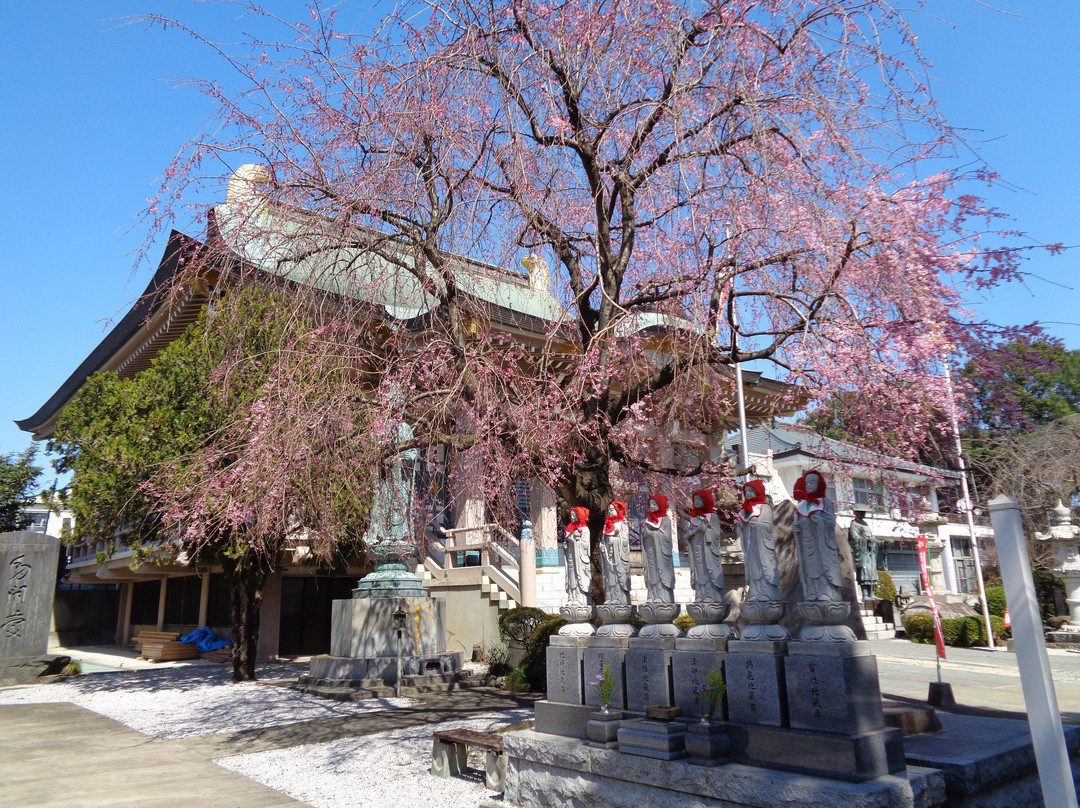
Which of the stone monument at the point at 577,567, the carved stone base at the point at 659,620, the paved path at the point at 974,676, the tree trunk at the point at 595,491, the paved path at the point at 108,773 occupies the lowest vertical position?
the paved path at the point at 974,676

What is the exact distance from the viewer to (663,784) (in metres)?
4.71

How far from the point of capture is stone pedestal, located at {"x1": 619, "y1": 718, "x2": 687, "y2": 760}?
15.6ft

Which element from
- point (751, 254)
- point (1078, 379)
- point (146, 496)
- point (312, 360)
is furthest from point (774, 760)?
point (1078, 379)

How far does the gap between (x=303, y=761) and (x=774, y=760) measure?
5.20 meters

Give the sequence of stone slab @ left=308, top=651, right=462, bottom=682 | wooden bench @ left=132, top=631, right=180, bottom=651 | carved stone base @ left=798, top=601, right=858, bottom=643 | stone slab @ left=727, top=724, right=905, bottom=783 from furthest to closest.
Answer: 1. wooden bench @ left=132, top=631, right=180, bottom=651
2. stone slab @ left=308, top=651, right=462, bottom=682
3. carved stone base @ left=798, top=601, right=858, bottom=643
4. stone slab @ left=727, top=724, right=905, bottom=783

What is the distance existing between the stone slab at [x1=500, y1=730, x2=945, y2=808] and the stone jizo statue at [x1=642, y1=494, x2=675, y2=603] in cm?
127

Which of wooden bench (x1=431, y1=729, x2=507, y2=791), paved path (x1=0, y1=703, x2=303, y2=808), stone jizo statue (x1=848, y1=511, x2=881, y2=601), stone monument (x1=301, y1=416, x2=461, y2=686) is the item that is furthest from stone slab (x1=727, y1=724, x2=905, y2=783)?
stone jizo statue (x1=848, y1=511, x2=881, y2=601)

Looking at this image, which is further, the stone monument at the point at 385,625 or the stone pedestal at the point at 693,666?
the stone monument at the point at 385,625

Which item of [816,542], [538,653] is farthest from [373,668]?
[816,542]

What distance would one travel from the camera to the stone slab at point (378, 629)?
40.3 feet

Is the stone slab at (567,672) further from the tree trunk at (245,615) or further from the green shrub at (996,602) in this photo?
the green shrub at (996,602)

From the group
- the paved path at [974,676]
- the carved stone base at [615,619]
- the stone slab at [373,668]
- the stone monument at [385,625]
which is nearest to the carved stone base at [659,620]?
the carved stone base at [615,619]

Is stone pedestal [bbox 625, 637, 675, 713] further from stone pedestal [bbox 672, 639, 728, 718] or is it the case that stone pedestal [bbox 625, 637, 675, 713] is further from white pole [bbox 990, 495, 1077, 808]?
white pole [bbox 990, 495, 1077, 808]

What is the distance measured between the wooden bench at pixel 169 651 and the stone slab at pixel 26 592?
11.1 feet
